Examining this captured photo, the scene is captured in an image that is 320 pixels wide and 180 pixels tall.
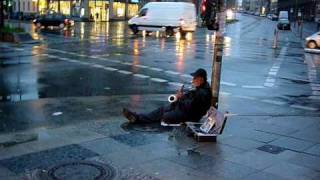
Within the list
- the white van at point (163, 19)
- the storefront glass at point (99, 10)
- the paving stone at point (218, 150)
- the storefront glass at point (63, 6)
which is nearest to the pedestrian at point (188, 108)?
the paving stone at point (218, 150)

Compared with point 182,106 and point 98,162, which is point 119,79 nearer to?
point 182,106

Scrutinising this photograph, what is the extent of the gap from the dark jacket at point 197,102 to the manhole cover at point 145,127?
48 centimetres

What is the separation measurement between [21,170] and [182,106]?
3.57 metres

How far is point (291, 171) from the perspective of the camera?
7086mm

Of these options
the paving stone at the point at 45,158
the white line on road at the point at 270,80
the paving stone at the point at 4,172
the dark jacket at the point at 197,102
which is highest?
the dark jacket at the point at 197,102

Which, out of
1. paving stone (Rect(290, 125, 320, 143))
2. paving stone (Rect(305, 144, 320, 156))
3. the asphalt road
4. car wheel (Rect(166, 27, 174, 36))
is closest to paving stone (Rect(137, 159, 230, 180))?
paving stone (Rect(305, 144, 320, 156))

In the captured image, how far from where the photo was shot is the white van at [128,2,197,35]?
44.1 m

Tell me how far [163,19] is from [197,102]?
35.6m

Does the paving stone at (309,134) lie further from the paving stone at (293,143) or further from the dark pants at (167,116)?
the dark pants at (167,116)

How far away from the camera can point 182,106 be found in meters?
9.51

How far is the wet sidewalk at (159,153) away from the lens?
22.5 feet

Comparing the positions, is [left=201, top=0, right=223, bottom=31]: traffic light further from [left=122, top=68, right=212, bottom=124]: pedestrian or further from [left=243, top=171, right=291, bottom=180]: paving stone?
[left=243, top=171, right=291, bottom=180]: paving stone

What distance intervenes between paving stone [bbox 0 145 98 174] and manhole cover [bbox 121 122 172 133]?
1550mm

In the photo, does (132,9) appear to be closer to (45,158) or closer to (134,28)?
(134,28)
